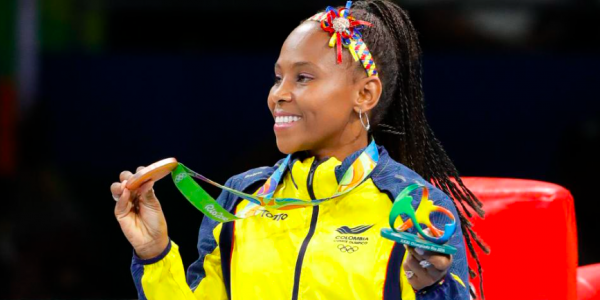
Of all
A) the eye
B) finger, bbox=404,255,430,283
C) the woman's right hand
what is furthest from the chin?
finger, bbox=404,255,430,283

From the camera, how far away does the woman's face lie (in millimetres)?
1734

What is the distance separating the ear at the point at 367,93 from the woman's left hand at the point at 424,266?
1.18ft

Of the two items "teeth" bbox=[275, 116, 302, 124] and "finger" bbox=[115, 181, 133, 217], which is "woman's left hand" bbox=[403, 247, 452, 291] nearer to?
"teeth" bbox=[275, 116, 302, 124]

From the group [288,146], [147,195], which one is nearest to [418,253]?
A: [288,146]

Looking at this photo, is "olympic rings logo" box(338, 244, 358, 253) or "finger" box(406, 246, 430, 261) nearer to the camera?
"finger" box(406, 246, 430, 261)

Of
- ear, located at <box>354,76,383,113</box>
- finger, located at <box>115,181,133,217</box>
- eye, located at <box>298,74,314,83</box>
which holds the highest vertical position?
eye, located at <box>298,74,314,83</box>

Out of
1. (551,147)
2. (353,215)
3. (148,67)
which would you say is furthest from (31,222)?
(353,215)

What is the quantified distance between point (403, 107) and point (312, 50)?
23 centimetres

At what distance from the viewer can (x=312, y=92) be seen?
1728 mm

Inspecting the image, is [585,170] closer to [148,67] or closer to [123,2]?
[148,67]

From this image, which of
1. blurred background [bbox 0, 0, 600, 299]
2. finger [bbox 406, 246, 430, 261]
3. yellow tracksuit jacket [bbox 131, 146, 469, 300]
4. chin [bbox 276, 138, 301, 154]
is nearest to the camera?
finger [bbox 406, 246, 430, 261]

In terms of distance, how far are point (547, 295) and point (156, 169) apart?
0.89 metres

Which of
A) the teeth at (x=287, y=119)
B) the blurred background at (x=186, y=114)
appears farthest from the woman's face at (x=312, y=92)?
the blurred background at (x=186, y=114)

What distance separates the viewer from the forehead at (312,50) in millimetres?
1736
